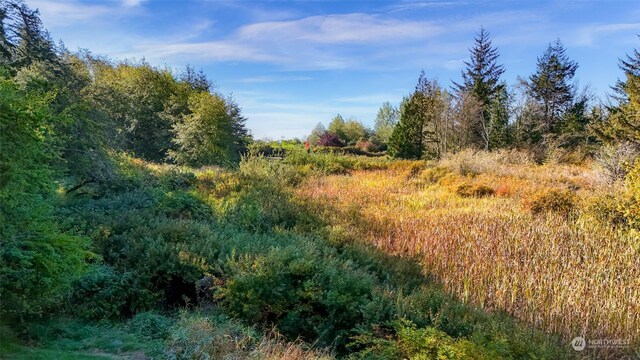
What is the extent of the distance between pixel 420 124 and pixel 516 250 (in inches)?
841

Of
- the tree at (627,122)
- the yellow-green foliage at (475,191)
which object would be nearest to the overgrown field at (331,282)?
the yellow-green foliage at (475,191)

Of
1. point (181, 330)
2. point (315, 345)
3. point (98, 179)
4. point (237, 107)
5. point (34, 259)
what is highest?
point (237, 107)

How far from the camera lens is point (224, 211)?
8.38 meters

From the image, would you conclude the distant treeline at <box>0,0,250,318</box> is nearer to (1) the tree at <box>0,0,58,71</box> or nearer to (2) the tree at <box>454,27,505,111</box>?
(1) the tree at <box>0,0,58,71</box>

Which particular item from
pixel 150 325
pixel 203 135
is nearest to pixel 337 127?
pixel 203 135

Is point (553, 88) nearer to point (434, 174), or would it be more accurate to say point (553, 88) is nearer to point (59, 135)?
point (434, 174)

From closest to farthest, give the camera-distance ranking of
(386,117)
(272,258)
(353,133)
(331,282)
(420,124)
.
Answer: (331,282) < (272,258) < (420,124) < (353,133) < (386,117)

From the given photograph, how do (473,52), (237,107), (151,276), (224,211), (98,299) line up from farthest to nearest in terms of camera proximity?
(473,52), (237,107), (224,211), (151,276), (98,299)

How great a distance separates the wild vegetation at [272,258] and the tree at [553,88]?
15.4m

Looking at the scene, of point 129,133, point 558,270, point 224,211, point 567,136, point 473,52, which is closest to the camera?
point 558,270

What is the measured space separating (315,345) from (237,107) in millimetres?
20126

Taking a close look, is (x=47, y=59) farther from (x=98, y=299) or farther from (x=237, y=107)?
(x=237, y=107)

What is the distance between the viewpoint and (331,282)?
14.8 feet

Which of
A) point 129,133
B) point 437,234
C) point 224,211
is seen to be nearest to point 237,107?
point 129,133
